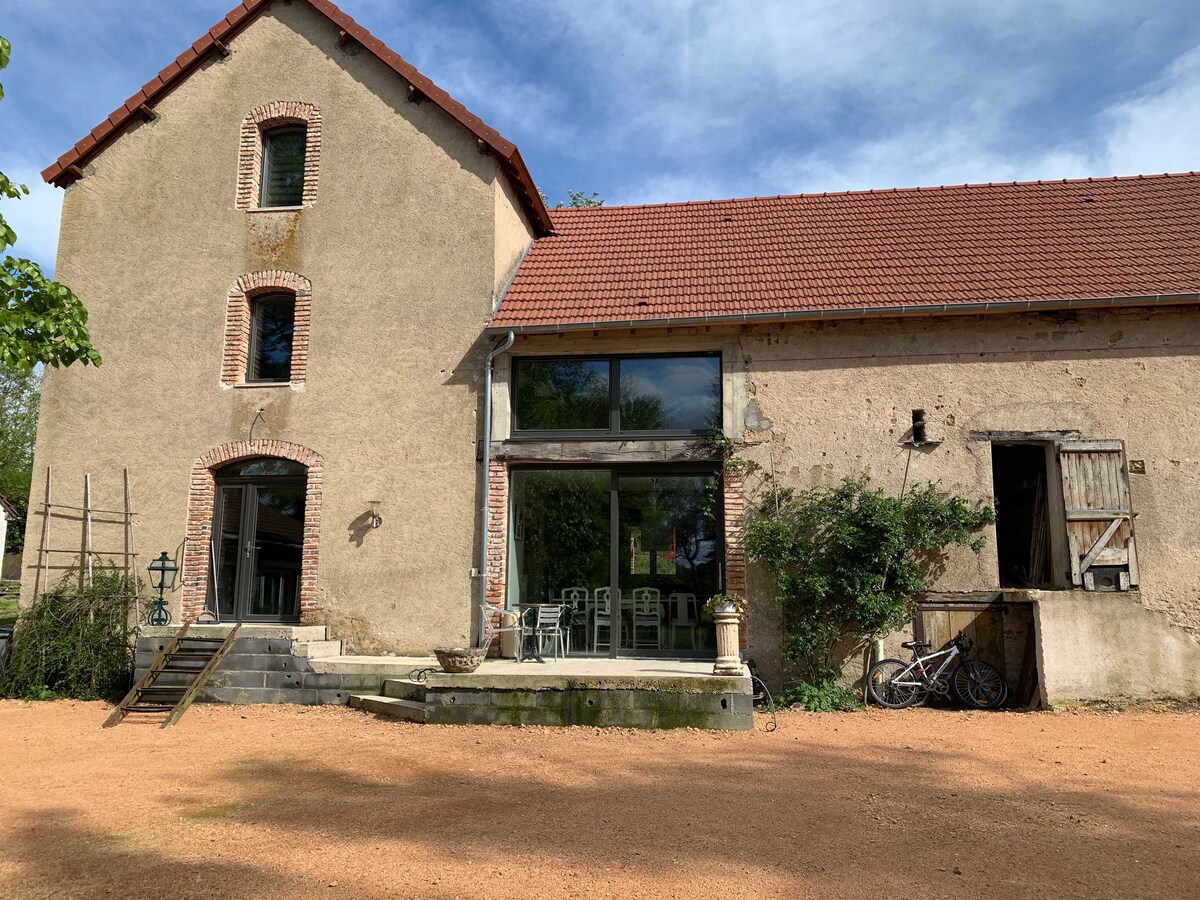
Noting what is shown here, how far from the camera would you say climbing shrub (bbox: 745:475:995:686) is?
8.85 meters

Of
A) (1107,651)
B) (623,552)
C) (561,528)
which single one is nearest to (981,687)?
(1107,651)

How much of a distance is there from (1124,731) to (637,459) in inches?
212

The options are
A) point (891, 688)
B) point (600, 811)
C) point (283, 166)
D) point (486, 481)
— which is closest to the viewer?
point (600, 811)

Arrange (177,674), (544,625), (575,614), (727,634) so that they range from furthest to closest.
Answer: (575,614) < (544,625) < (177,674) < (727,634)

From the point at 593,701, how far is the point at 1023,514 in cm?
601

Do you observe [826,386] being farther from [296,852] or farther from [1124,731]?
[296,852]

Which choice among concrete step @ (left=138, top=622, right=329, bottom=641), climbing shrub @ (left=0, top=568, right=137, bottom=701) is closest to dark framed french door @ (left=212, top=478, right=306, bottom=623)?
concrete step @ (left=138, top=622, right=329, bottom=641)

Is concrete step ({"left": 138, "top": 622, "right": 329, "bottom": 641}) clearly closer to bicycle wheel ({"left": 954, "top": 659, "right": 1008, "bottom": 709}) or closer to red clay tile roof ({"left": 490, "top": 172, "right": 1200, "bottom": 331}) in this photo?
red clay tile roof ({"left": 490, "top": 172, "right": 1200, "bottom": 331})

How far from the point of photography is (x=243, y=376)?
1050 cm

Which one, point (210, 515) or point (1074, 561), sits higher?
point (210, 515)

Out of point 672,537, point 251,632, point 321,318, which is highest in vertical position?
point 321,318

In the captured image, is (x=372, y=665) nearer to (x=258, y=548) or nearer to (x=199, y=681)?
(x=199, y=681)

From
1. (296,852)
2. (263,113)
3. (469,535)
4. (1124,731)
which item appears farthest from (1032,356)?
(263,113)

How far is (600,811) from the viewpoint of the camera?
5168 millimetres
